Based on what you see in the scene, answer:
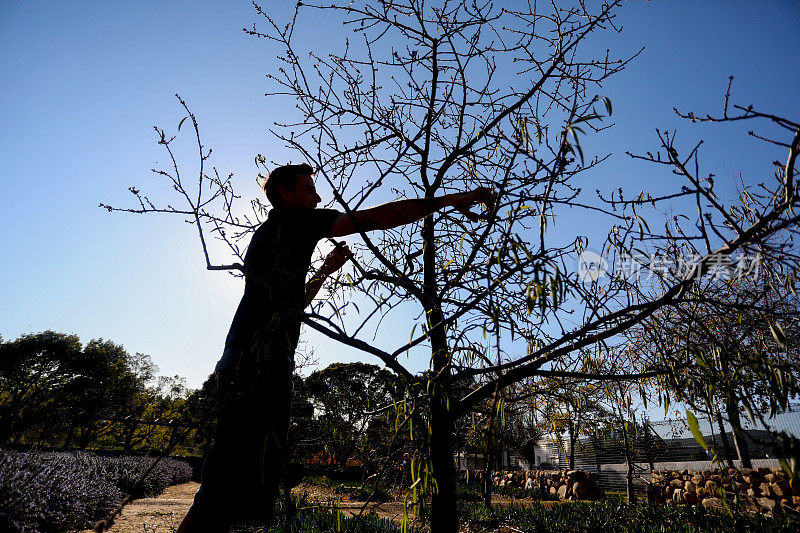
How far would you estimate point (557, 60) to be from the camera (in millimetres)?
2586

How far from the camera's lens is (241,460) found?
1670mm

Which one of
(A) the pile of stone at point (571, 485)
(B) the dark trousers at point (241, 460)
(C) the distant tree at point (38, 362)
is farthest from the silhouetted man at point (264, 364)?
(C) the distant tree at point (38, 362)

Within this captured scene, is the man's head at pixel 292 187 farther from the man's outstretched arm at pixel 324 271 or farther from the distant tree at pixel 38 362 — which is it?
the distant tree at pixel 38 362

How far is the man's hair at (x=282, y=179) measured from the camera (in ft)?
7.30

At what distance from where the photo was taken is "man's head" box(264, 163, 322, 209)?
7.20 feet

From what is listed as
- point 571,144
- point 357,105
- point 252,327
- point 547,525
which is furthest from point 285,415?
point 547,525

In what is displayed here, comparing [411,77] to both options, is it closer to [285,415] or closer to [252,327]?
[252,327]

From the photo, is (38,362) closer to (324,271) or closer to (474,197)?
(324,271)

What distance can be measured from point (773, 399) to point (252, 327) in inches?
83.6

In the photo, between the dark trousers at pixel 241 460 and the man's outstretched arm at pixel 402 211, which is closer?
the dark trousers at pixel 241 460

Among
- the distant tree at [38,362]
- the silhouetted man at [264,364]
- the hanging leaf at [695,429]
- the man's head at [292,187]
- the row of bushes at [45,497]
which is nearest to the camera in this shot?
the hanging leaf at [695,429]

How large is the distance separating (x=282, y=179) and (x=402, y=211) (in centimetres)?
82

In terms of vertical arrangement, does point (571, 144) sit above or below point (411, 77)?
below

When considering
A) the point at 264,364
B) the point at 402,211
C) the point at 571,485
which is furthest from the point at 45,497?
the point at 571,485
